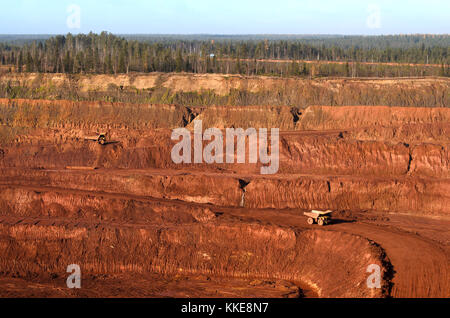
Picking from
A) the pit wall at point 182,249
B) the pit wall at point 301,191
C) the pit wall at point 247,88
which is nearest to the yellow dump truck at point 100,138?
the pit wall at point 301,191

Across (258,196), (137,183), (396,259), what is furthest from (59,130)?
(396,259)
